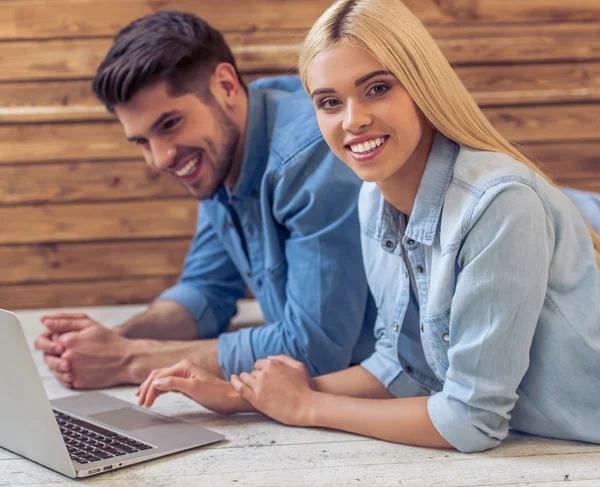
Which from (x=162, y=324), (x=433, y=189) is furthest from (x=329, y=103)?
(x=162, y=324)

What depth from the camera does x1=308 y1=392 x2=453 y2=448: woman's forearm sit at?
4.06 ft

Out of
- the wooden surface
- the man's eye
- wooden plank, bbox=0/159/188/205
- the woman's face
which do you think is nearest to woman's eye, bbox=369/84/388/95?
the woman's face

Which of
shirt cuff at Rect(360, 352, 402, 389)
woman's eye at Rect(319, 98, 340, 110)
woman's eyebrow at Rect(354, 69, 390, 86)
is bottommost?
shirt cuff at Rect(360, 352, 402, 389)

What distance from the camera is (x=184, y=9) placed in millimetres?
2436

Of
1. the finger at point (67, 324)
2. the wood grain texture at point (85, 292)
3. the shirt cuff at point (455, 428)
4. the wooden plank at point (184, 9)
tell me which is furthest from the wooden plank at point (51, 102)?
the shirt cuff at point (455, 428)

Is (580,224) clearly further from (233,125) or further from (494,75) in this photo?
(494,75)

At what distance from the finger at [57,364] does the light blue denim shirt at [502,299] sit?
76 centimetres

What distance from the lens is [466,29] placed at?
2498mm

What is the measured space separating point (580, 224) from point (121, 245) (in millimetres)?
1665

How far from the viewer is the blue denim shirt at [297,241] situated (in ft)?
5.23

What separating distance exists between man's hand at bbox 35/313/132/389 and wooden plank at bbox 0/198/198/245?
83 cm

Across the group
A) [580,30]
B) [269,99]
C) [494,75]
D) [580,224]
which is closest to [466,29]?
[494,75]

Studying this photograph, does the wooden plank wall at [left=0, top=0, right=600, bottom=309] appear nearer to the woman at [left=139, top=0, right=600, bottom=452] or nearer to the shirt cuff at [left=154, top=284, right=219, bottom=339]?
the shirt cuff at [left=154, top=284, right=219, bottom=339]

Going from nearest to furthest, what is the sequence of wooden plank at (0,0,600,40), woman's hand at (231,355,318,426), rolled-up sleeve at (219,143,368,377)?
1. woman's hand at (231,355,318,426)
2. rolled-up sleeve at (219,143,368,377)
3. wooden plank at (0,0,600,40)
